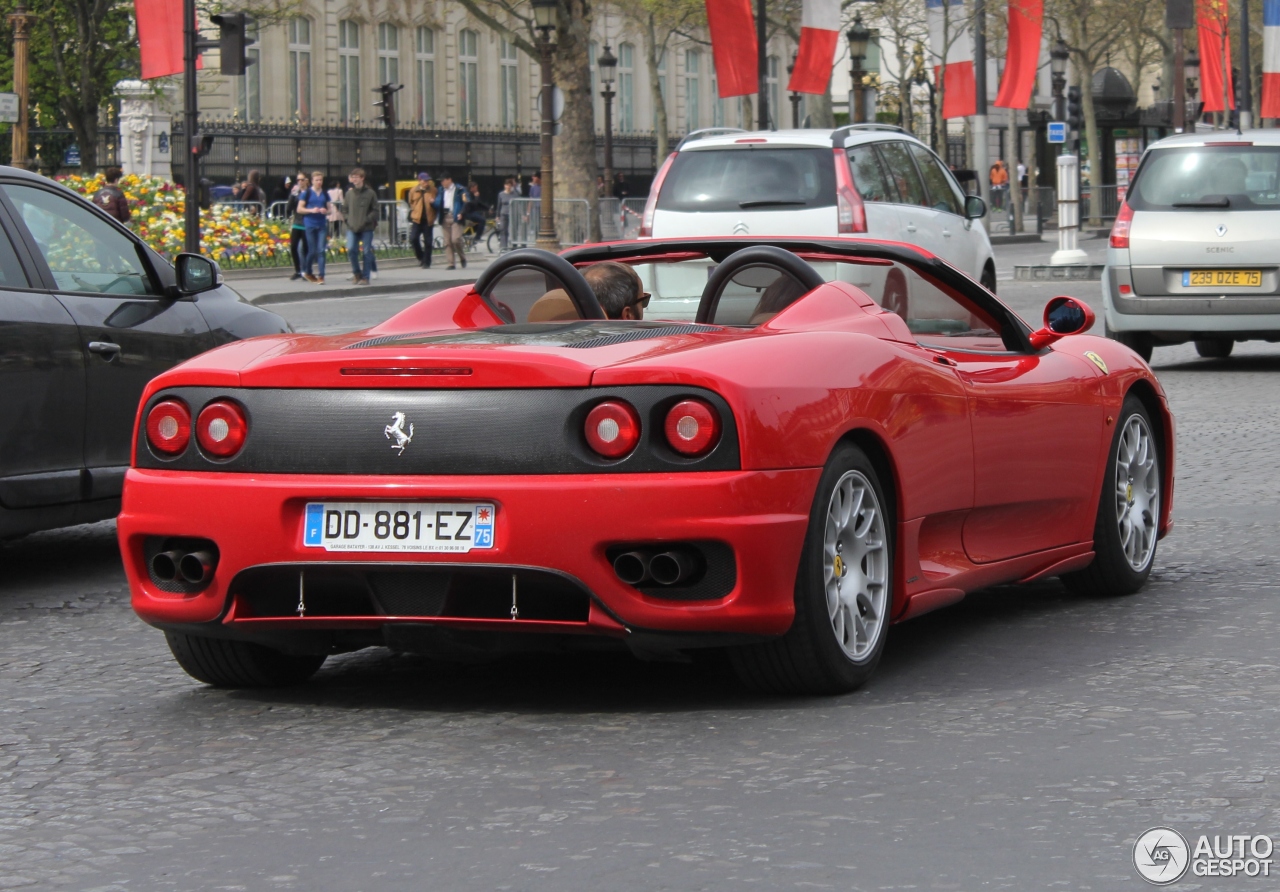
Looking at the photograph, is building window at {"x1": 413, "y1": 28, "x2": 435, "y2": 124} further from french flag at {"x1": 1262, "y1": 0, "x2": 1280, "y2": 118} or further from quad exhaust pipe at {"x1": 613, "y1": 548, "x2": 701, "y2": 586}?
quad exhaust pipe at {"x1": 613, "y1": 548, "x2": 701, "y2": 586}

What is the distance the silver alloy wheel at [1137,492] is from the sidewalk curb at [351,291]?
21.6m

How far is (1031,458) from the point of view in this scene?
6.52m

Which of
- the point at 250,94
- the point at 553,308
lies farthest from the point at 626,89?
the point at 553,308

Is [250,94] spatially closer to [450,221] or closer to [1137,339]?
[450,221]

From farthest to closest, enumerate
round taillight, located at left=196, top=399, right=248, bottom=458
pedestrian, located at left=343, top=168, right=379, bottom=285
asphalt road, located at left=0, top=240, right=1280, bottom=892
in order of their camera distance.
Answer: pedestrian, located at left=343, top=168, right=379, bottom=285
round taillight, located at left=196, top=399, right=248, bottom=458
asphalt road, located at left=0, top=240, right=1280, bottom=892

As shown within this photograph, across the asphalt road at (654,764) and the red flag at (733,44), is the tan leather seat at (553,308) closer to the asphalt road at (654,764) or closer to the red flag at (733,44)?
the asphalt road at (654,764)

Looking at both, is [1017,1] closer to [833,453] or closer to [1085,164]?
[1085,164]

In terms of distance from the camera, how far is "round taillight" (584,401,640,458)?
5.03 m

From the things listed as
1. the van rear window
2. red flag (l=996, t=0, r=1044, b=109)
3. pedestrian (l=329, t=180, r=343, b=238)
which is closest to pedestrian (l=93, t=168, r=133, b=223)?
pedestrian (l=329, t=180, r=343, b=238)

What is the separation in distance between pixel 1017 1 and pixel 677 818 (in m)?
42.6

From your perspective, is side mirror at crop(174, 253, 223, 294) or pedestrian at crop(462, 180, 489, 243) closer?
side mirror at crop(174, 253, 223, 294)

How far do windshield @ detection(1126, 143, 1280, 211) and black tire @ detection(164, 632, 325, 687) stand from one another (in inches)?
467

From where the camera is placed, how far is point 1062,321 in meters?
6.82

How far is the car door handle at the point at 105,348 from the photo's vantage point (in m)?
7.99
